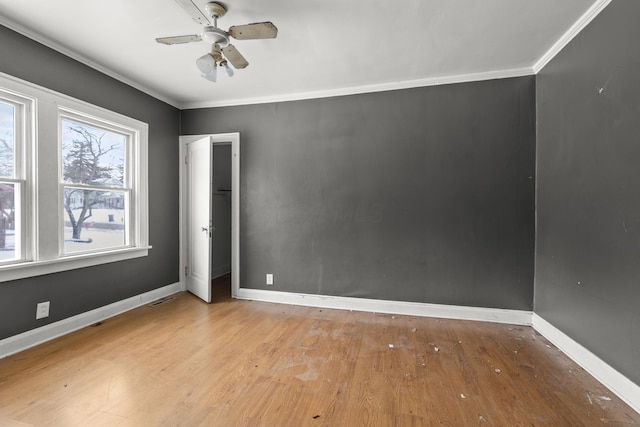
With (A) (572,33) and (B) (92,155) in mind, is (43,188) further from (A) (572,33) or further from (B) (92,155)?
(A) (572,33)

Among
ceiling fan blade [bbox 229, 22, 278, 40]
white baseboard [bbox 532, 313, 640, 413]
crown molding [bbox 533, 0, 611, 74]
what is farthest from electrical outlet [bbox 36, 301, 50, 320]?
crown molding [bbox 533, 0, 611, 74]

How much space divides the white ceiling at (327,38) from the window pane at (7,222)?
4.18 ft

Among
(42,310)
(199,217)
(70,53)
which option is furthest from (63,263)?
(70,53)

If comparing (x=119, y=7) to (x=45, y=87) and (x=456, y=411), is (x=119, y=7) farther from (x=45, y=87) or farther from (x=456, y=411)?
(x=456, y=411)

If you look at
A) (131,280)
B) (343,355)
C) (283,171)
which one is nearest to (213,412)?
(343,355)

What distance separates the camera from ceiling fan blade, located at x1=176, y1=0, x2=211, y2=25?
1693 millimetres

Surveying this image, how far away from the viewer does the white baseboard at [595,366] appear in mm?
1724

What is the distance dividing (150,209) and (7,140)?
→ 1418 mm

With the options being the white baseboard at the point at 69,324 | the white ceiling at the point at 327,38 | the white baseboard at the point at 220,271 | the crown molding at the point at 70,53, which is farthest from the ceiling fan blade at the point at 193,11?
the white baseboard at the point at 220,271

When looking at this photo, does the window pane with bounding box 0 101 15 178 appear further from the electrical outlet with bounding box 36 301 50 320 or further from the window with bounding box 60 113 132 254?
the electrical outlet with bounding box 36 301 50 320

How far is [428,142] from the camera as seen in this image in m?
3.13

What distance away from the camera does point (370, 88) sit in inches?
129

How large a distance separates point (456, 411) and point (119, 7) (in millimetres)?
3438

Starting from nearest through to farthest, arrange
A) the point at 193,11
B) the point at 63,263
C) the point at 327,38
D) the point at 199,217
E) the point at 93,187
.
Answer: the point at 193,11, the point at 327,38, the point at 63,263, the point at 93,187, the point at 199,217
